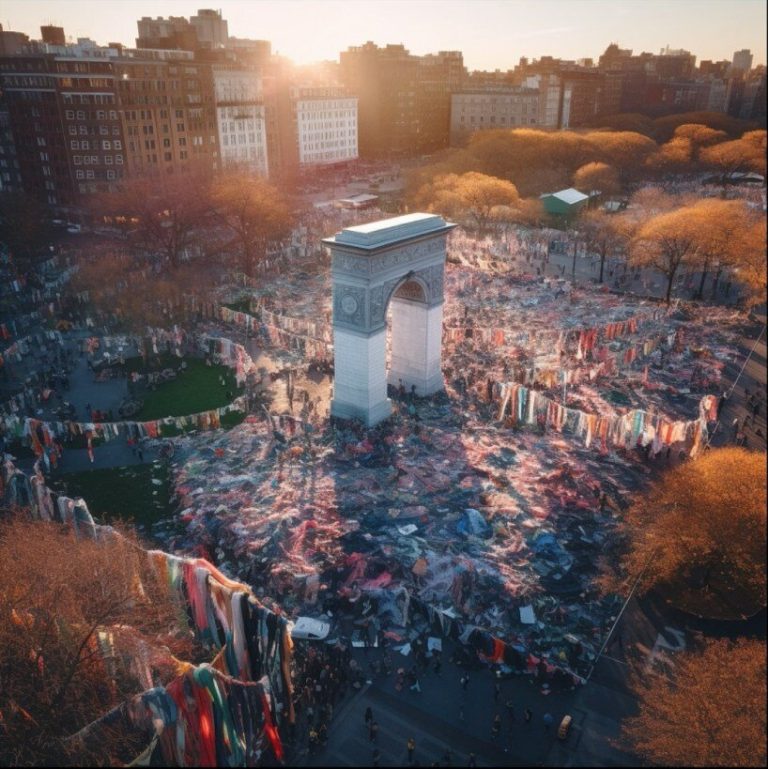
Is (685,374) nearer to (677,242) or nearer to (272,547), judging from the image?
(677,242)

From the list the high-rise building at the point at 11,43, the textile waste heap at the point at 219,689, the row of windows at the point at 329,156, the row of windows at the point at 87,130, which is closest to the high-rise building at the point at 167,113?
the row of windows at the point at 87,130

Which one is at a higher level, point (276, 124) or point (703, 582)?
point (276, 124)

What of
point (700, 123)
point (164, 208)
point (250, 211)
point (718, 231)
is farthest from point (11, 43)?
point (700, 123)

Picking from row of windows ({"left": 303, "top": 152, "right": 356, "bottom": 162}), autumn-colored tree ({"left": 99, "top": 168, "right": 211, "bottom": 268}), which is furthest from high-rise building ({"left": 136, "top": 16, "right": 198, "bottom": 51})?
autumn-colored tree ({"left": 99, "top": 168, "right": 211, "bottom": 268})

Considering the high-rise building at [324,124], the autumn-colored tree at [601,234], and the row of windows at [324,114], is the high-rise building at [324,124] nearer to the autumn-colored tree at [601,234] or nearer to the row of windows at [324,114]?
the row of windows at [324,114]

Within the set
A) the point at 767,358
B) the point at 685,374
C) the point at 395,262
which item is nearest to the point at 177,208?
the point at 395,262

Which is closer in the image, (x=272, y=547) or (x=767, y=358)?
(x=272, y=547)

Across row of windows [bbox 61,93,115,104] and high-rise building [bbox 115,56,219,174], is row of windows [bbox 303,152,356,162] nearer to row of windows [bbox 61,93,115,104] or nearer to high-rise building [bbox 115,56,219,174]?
high-rise building [bbox 115,56,219,174]
